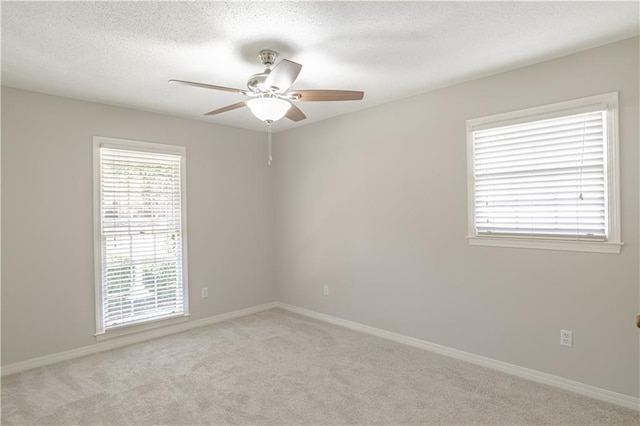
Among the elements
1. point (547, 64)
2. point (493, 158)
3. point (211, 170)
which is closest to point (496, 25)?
point (547, 64)

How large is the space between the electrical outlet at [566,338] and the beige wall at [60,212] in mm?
3672

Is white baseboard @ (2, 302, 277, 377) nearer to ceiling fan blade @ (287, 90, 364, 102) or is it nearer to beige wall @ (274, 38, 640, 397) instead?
beige wall @ (274, 38, 640, 397)

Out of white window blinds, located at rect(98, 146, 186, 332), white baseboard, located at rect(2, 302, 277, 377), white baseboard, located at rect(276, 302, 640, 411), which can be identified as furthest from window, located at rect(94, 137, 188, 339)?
white baseboard, located at rect(276, 302, 640, 411)

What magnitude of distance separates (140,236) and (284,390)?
235cm

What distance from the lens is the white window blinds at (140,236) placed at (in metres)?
3.79

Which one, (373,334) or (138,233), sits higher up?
(138,233)

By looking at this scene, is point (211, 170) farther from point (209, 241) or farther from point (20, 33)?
point (20, 33)

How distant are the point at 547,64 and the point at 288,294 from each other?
3904mm

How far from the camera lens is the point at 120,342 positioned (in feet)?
12.6

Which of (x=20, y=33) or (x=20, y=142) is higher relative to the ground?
(x=20, y=33)

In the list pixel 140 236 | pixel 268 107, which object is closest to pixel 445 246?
pixel 268 107

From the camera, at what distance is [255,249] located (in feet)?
16.7

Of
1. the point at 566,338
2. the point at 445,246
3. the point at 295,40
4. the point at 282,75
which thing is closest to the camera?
the point at 282,75

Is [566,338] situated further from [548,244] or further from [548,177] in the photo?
[548,177]
